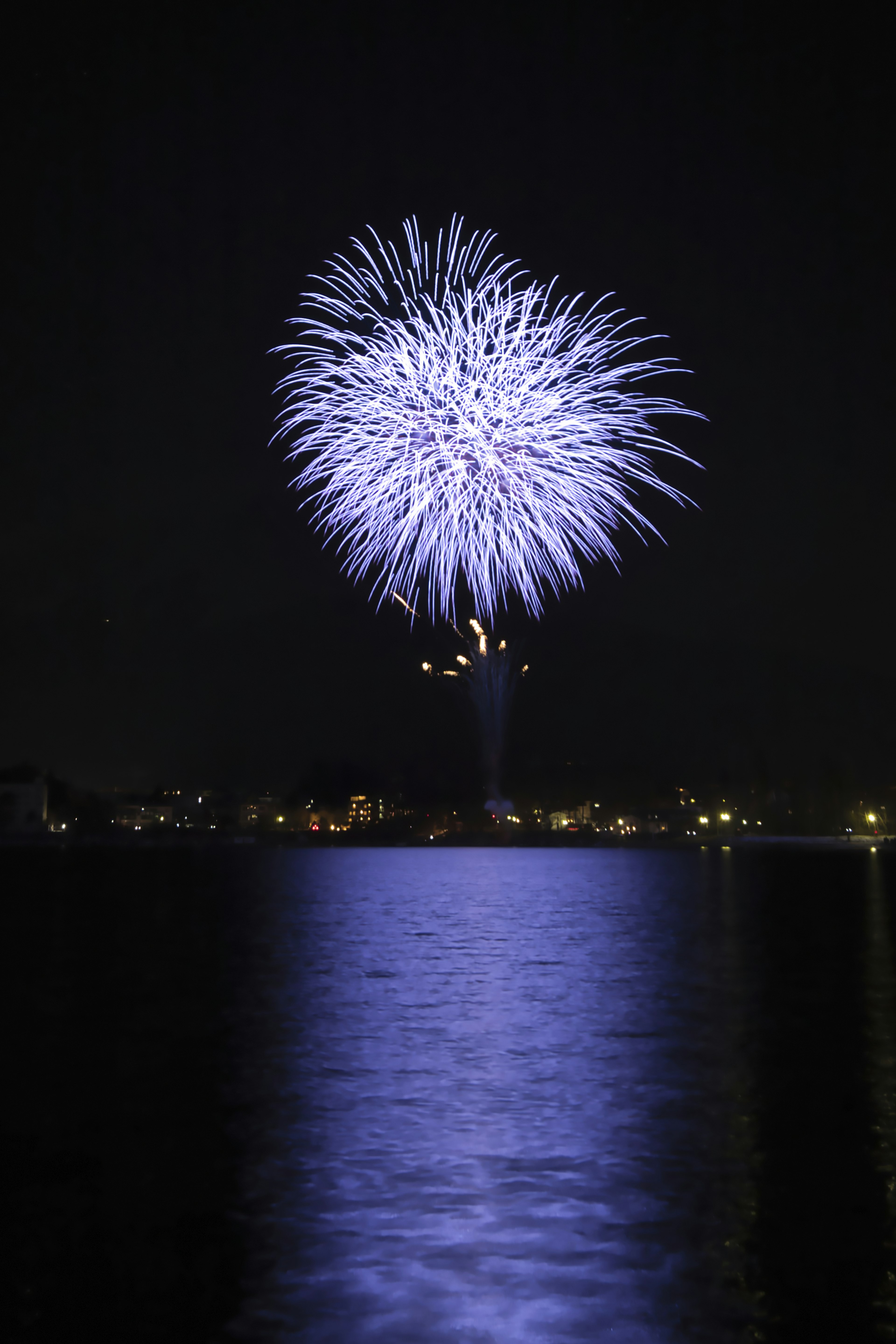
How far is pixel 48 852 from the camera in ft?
539

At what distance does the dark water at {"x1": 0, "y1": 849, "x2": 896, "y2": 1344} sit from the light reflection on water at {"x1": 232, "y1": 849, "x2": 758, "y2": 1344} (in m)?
0.05

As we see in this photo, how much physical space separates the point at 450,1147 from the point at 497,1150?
18.6 inches

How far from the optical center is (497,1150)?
40.7ft

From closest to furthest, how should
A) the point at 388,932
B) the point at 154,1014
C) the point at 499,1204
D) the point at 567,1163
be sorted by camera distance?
1. the point at 499,1204
2. the point at 567,1163
3. the point at 154,1014
4. the point at 388,932

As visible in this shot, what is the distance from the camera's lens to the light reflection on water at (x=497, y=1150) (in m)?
7.97

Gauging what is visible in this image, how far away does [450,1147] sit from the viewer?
40.9 ft

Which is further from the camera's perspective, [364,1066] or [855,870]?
[855,870]

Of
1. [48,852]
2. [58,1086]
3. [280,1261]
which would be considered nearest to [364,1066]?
[58,1086]

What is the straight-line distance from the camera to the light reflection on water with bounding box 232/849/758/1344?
314 inches

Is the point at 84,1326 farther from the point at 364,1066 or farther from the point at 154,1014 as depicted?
the point at 154,1014

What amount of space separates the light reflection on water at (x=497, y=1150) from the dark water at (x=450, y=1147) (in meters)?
0.05

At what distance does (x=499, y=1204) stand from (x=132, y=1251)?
295 cm

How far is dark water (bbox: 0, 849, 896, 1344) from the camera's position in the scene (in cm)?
805

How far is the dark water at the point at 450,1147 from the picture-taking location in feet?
26.4
